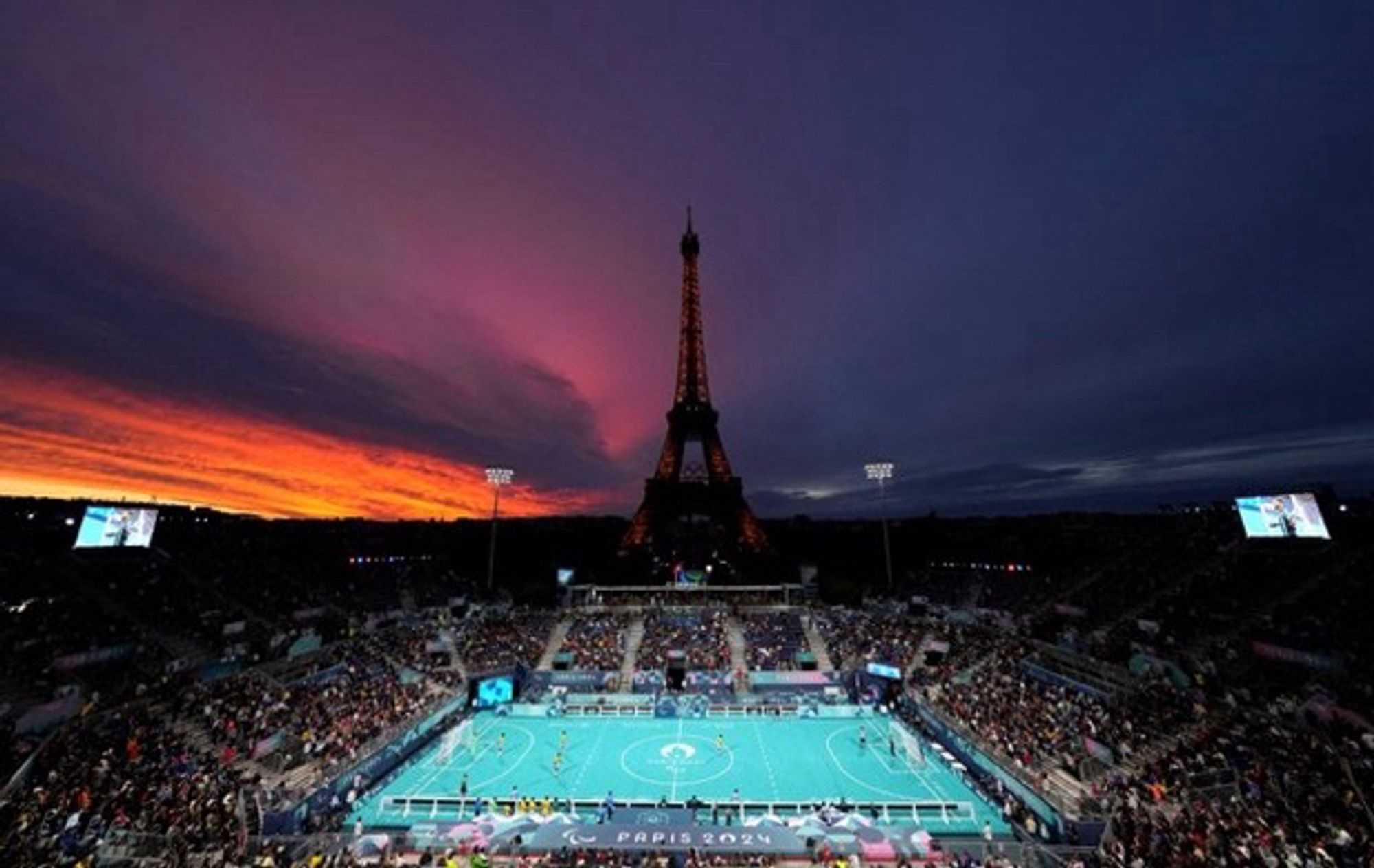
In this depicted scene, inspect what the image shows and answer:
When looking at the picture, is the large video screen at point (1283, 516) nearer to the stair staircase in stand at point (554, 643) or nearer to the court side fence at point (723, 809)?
the court side fence at point (723, 809)

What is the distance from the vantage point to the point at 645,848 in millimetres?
18375

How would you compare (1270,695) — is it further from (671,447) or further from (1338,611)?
(671,447)

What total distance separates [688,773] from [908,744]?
454 inches

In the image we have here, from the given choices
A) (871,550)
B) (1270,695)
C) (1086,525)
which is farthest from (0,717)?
(871,550)

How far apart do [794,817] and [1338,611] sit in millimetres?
27928

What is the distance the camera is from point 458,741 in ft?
102

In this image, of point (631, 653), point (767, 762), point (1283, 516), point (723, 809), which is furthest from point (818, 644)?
point (1283, 516)

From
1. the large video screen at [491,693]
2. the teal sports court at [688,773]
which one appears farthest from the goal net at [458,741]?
the large video screen at [491,693]

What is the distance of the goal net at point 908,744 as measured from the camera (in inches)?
1106

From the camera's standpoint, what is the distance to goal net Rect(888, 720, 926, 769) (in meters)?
28.1

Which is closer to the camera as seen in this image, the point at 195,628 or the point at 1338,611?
the point at 1338,611

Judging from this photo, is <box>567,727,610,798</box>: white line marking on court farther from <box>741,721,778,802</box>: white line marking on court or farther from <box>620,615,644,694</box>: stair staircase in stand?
<box>741,721,778,802</box>: white line marking on court

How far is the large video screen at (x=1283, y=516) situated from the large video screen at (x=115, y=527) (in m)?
65.6

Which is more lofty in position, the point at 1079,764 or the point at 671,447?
the point at 671,447
